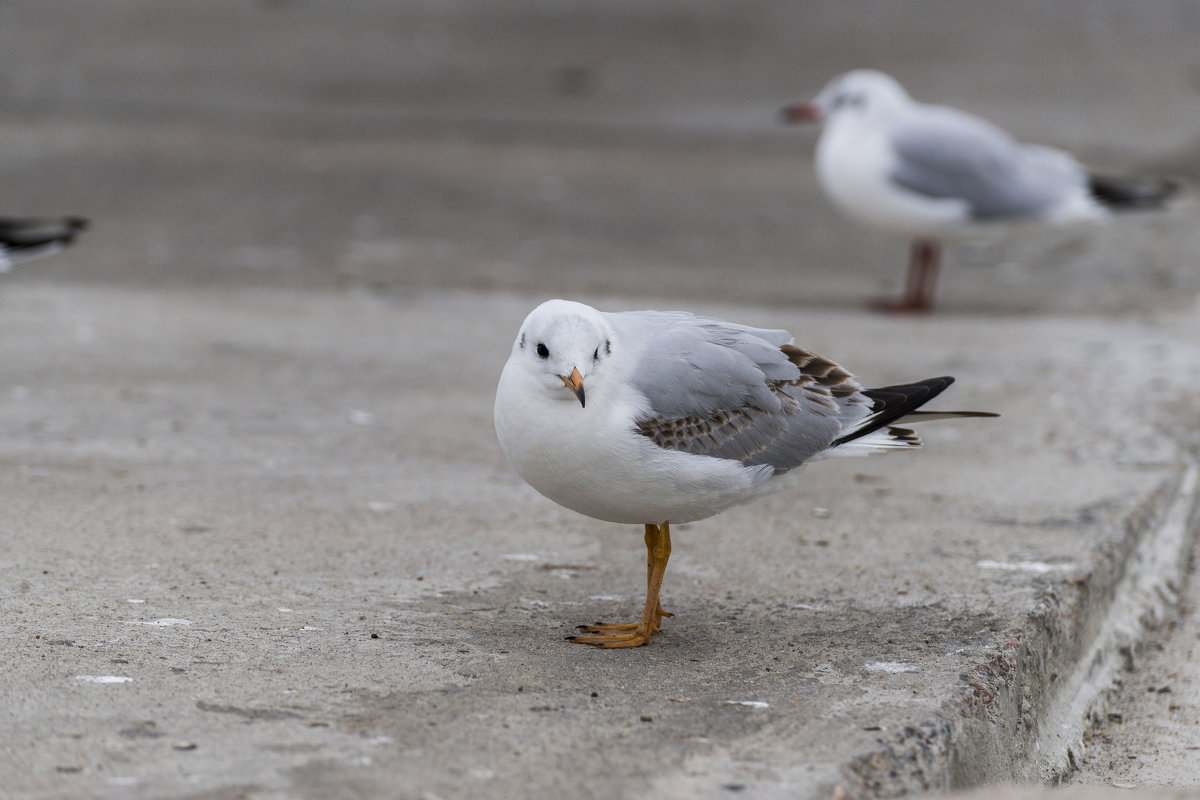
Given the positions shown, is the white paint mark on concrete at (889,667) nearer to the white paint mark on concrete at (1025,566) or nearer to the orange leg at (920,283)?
the white paint mark on concrete at (1025,566)

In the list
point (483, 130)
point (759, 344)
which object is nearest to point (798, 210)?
point (483, 130)

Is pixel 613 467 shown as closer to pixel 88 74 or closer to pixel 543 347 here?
pixel 543 347

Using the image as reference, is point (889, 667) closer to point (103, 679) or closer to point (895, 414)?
point (895, 414)

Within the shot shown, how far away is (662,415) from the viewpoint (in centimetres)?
287

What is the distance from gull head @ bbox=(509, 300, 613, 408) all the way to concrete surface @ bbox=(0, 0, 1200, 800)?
1.88 feet

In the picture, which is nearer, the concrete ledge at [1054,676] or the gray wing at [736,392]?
the concrete ledge at [1054,676]

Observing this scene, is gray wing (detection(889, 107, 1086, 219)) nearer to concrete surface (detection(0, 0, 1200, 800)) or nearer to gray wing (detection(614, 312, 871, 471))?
concrete surface (detection(0, 0, 1200, 800))

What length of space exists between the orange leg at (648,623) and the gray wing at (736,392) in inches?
10.2

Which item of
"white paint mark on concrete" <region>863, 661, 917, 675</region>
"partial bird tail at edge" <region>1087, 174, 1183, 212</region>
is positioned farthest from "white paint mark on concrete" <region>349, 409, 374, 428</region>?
"partial bird tail at edge" <region>1087, 174, 1183, 212</region>

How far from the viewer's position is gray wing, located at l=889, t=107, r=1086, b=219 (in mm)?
7227

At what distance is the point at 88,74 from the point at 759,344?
371 inches

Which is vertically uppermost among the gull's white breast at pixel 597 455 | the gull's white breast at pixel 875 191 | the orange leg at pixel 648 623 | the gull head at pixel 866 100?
the gull head at pixel 866 100

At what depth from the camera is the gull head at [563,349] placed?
8.94 ft

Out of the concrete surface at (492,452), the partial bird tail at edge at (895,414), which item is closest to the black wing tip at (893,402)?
the partial bird tail at edge at (895,414)
